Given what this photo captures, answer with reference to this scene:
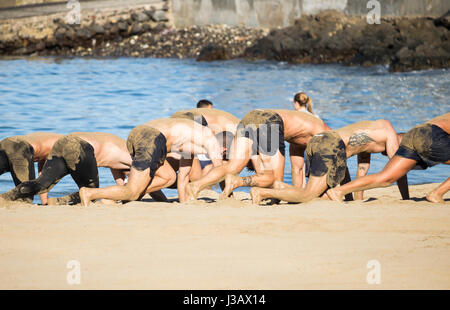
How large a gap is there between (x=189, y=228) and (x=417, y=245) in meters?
1.81

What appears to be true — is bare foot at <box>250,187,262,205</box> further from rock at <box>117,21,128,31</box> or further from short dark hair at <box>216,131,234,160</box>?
rock at <box>117,21,128,31</box>

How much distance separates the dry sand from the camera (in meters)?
4.30

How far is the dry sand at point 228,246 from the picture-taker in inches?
169

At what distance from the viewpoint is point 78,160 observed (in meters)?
6.61

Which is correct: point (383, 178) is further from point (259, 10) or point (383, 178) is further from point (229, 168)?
point (259, 10)

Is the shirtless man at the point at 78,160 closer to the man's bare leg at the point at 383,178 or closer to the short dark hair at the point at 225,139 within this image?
the short dark hair at the point at 225,139

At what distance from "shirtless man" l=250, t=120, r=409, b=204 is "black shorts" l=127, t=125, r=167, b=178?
3.30 ft

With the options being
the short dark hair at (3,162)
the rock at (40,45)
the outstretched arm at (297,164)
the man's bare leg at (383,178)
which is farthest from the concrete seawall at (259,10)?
the short dark hair at (3,162)

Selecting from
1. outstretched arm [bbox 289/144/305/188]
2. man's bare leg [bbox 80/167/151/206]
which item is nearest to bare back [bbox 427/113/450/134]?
outstretched arm [bbox 289/144/305/188]

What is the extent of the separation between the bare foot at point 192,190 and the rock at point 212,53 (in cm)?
2335

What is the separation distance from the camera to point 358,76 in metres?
24.3
